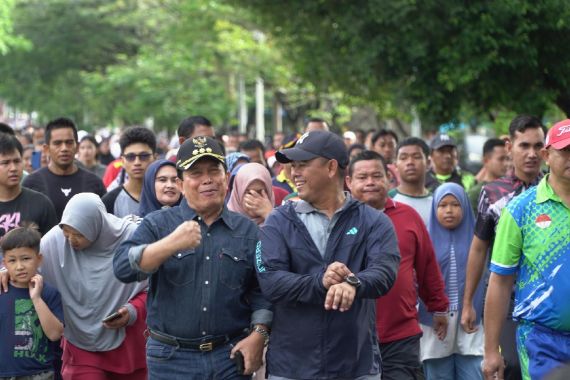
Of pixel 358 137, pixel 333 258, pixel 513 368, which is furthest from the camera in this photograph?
pixel 358 137

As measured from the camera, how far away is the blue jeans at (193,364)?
549cm

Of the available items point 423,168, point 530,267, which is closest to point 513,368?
point 530,267

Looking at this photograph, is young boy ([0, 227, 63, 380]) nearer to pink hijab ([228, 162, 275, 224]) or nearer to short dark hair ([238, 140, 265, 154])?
pink hijab ([228, 162, 275, 224])

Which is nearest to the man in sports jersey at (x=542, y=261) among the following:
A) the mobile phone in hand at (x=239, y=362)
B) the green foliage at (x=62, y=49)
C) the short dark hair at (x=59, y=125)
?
the mobile phone in hand at (x=239, y=362)

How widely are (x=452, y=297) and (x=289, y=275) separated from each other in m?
3.21

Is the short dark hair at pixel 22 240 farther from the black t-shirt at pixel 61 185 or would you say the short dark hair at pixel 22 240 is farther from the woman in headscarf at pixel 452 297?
the woman in headscarf at pixel 452 297

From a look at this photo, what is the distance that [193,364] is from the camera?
5.50m

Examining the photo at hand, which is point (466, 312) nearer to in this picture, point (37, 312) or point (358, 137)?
point (37, 312)

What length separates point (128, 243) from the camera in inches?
218

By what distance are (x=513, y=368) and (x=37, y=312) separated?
10.1 feet

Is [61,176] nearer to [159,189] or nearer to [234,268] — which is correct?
[159,189]

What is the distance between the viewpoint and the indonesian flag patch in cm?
554

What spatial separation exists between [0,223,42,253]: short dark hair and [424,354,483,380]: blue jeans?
3143 mm

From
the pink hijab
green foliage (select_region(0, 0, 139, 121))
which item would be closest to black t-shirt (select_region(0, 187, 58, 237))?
the pink hijab
